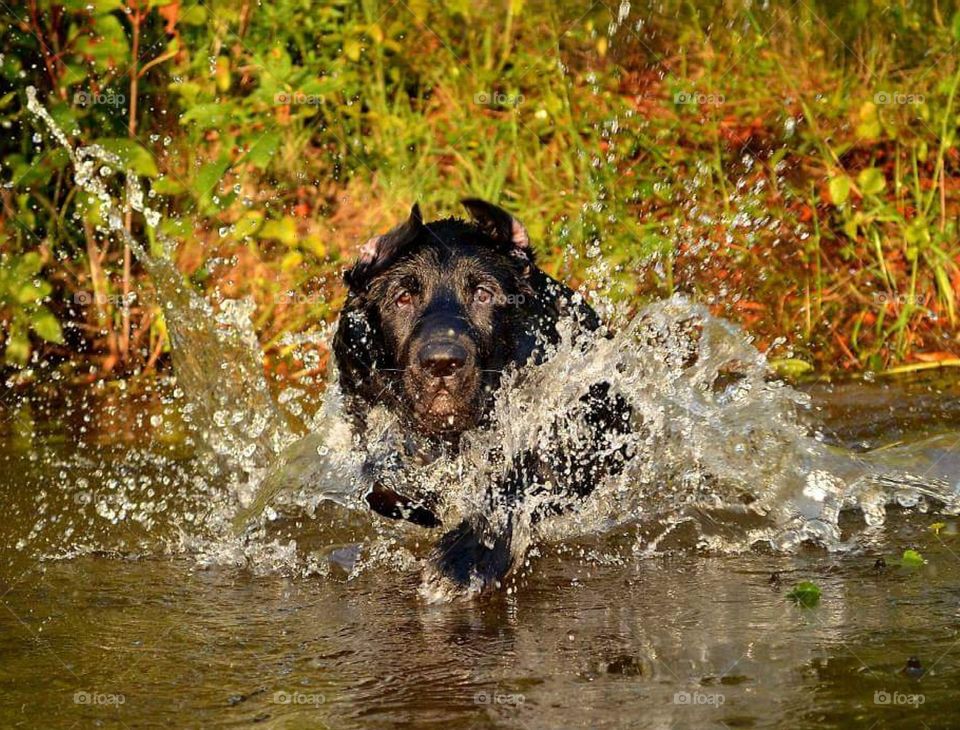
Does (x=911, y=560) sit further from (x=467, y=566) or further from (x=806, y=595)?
(x=467, y=566)

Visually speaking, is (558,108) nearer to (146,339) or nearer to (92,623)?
(146,339)

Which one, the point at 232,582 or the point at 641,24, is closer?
the point at 232,582

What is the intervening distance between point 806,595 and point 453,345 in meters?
1.53

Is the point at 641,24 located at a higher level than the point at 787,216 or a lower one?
higher

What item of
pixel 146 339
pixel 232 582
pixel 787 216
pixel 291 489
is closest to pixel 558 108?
pixel 787 216

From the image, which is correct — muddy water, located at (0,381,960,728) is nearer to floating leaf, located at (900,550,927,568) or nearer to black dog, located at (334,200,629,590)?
floating leaf, located at (900,550,927,568)

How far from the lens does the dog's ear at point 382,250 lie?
17.5 feet

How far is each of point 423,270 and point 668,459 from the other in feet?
4.20

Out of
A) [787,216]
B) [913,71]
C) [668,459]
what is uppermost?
[913,71]

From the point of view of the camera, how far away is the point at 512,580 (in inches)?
187

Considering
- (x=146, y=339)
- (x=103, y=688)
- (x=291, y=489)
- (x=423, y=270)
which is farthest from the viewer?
(x=146, y=339)

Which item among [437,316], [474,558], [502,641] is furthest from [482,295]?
[502,641]

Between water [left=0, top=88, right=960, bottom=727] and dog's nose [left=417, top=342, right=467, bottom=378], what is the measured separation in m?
0.37

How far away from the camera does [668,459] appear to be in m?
5.62
